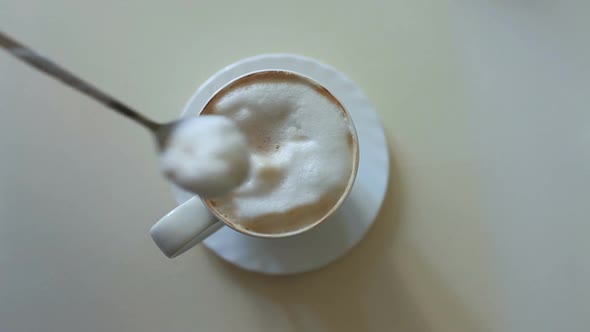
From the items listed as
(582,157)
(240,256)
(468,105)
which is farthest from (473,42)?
(240,256)

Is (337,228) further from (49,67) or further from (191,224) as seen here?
(49,67)

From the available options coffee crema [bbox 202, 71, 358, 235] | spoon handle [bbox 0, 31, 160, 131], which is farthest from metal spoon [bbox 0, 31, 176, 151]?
coffee crema [bbox 202, 71, 358, 235]

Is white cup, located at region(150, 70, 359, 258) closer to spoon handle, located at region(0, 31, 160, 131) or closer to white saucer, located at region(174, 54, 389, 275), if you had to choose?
white saucer, located at region(174, 54, 389, 275)

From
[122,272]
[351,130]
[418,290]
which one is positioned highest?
[351,130]

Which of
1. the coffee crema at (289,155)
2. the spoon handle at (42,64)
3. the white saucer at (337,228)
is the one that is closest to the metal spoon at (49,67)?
the spoon handle at (42,64)

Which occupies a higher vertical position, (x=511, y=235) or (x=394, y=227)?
(x=511, y=235)

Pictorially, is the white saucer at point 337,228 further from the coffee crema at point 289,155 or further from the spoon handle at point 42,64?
the spoon handle at point 42,64

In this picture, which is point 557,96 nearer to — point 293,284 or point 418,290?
point 418,290

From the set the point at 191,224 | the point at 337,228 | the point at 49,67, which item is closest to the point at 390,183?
the point at 337,228
